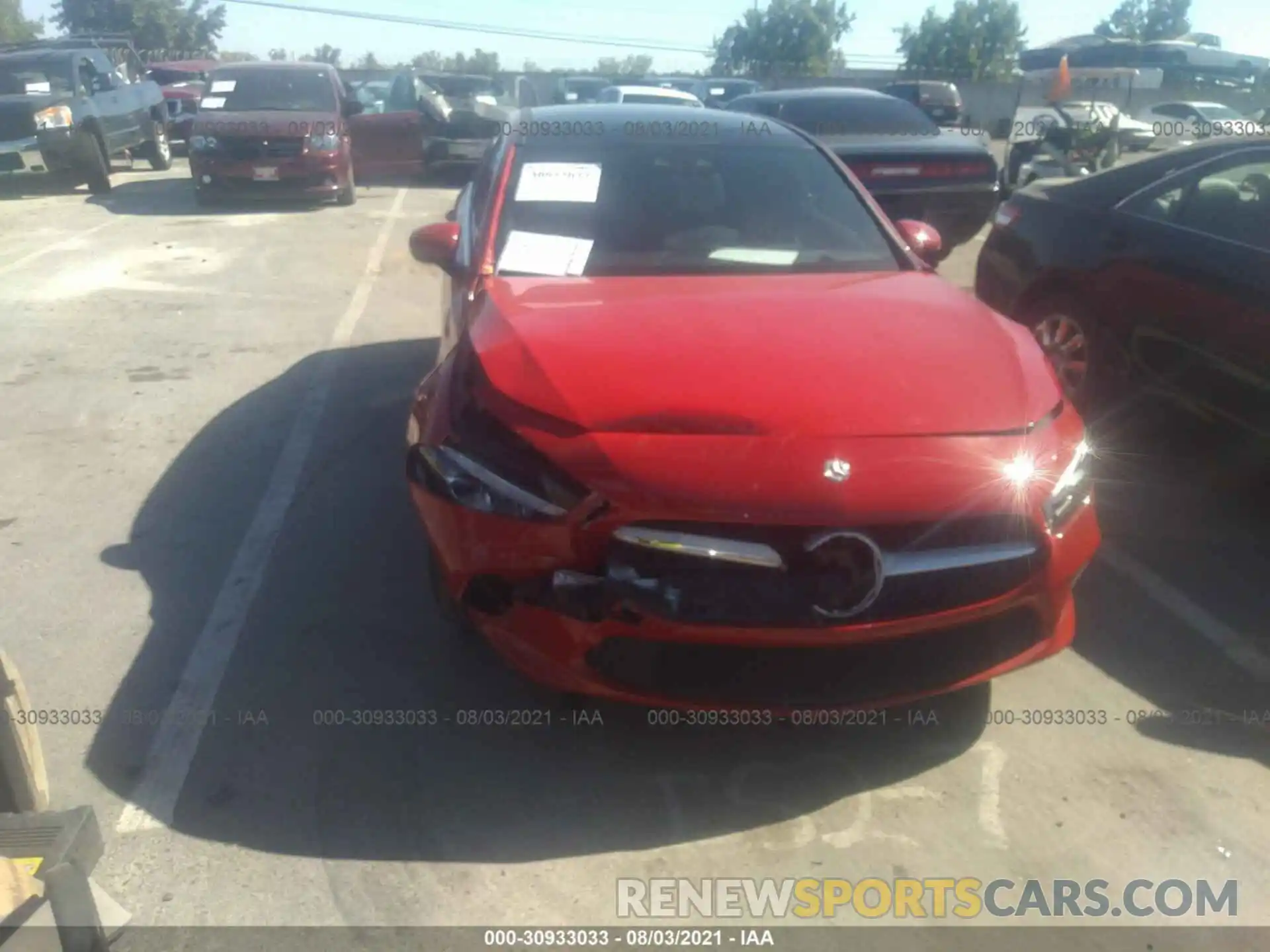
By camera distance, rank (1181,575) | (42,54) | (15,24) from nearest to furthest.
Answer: (1181,575) → (42,54) → (15,24)

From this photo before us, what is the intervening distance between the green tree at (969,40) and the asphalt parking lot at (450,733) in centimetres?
5857

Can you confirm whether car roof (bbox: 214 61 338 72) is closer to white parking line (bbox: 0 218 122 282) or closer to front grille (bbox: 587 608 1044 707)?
white parking line (bbox: 0 218 122 282)

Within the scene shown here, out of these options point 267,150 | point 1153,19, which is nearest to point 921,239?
point 267,150

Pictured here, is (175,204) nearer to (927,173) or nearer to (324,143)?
(324,143)

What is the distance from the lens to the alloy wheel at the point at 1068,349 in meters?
5.61

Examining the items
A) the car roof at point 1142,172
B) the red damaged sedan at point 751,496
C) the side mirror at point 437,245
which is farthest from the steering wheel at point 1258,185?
the side mirror at point 437,245

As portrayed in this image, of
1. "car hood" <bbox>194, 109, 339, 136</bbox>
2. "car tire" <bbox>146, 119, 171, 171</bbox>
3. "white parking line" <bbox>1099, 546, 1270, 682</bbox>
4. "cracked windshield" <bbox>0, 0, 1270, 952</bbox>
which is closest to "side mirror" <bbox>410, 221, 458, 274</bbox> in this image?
"cracked windshield" <bbox>0, 0, 1270, 952</bbox>

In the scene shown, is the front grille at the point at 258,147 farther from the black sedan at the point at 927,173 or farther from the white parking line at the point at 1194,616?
the white parking line at the point at 1194,616

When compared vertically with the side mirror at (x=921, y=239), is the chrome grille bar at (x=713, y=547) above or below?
below

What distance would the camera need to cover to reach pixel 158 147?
1803 centimetres

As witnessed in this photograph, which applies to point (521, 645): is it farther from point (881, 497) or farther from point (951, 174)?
point (951, 174)

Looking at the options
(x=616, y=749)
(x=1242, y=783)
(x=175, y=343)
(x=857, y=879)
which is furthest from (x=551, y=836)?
(x=175, y=343)

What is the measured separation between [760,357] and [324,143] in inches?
461

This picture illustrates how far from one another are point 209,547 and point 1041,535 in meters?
3.00
